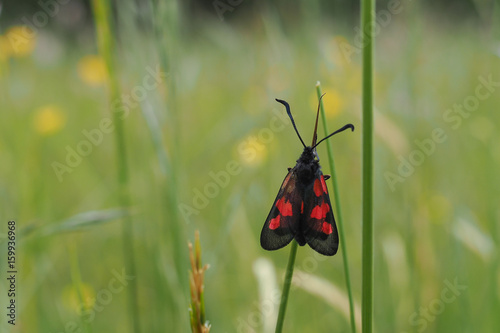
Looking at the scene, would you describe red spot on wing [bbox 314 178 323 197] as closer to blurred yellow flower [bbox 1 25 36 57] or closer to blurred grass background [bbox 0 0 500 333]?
blurred grass background [bbox 0 0 500 333]

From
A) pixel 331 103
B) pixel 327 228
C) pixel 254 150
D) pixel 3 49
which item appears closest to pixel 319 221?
pixel 327 228

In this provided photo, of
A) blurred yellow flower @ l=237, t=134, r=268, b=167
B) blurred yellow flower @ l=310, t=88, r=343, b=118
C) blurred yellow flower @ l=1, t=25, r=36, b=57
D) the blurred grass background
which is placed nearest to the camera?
the blurred grass background

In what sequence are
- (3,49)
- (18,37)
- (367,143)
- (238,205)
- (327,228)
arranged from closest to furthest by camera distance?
(367,143)
(327,228)
(238,205)
(3,49)
(18,37)

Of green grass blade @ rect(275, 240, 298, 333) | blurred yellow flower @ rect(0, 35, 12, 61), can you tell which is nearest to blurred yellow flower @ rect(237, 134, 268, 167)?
blurred yellow flower @ rect(0, 35, 12, 61)

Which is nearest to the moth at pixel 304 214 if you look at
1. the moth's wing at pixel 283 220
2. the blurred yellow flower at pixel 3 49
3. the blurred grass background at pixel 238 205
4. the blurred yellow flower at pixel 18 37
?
the moth's wing at pixel 283 220

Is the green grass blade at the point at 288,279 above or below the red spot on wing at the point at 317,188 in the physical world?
below

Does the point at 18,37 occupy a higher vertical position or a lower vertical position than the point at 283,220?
higher

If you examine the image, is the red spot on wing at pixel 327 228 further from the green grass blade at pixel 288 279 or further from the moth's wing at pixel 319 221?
the green grass blade at pixel 288 279

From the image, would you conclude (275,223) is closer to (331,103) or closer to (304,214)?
(304,214)
